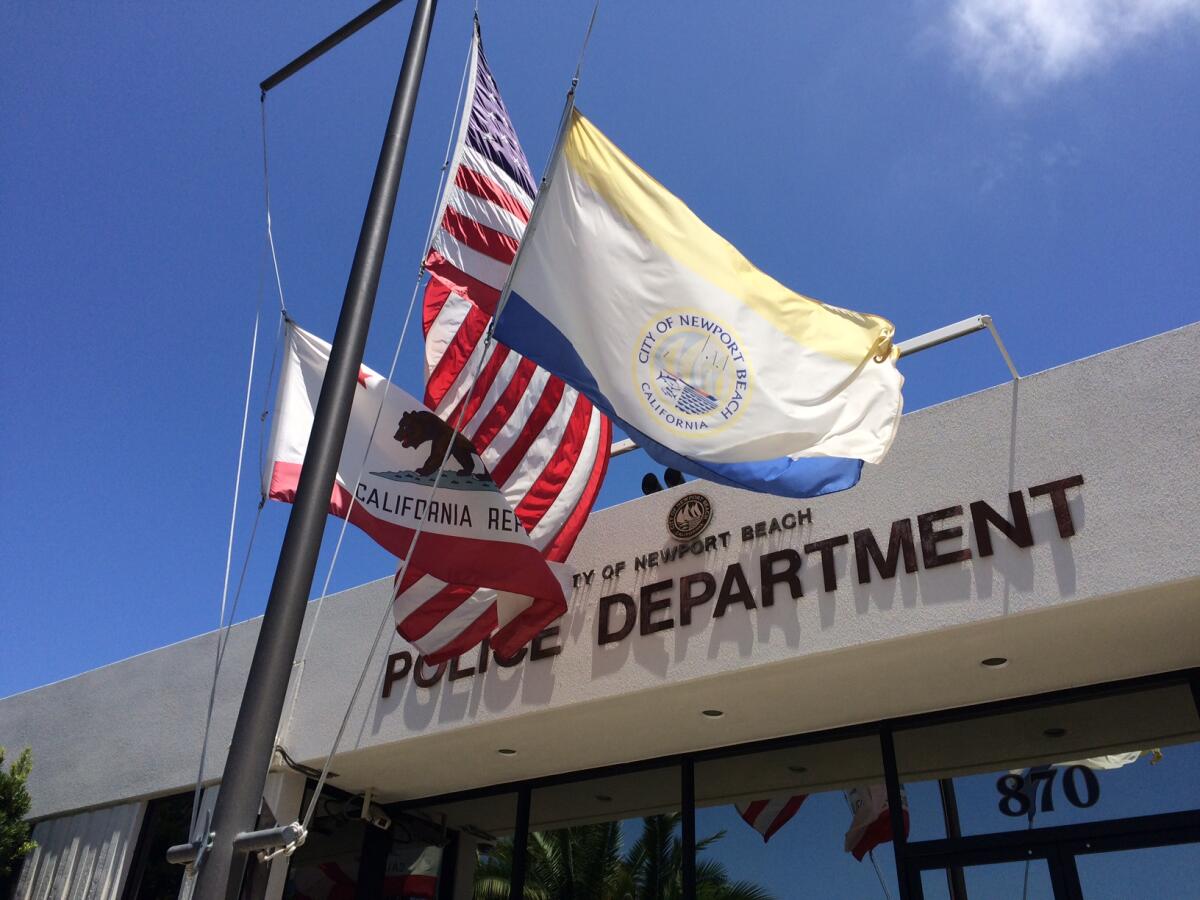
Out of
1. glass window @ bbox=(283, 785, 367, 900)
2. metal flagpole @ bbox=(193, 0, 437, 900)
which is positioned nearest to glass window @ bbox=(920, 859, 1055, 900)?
metal flagpole @ bbox=(193, 0, 437, 900)

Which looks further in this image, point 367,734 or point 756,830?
point 367,734

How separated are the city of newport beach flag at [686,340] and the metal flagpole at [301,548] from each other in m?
0.75

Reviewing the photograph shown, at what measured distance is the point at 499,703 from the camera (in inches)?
308

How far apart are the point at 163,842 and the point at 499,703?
4.36m

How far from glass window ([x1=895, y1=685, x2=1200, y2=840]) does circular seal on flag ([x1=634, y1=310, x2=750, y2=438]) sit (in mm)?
3449

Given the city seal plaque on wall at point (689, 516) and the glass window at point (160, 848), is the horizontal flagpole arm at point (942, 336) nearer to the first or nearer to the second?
the city seal plaque on wall at point (689, 516)

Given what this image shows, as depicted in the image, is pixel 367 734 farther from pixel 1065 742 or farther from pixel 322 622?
pixel 1065 742

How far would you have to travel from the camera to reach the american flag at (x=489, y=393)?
6.02 meters

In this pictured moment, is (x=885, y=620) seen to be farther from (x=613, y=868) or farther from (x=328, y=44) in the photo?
(x=328, y=44)

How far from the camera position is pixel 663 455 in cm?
503

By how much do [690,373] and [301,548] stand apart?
221 centimetres

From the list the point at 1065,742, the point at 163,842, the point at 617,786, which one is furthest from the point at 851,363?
the point at 163,842

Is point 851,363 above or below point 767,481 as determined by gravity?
above

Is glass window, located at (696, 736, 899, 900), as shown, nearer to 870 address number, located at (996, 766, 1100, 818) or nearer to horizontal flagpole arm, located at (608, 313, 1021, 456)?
870 address number, located at (996, 766, 1100, 818)
